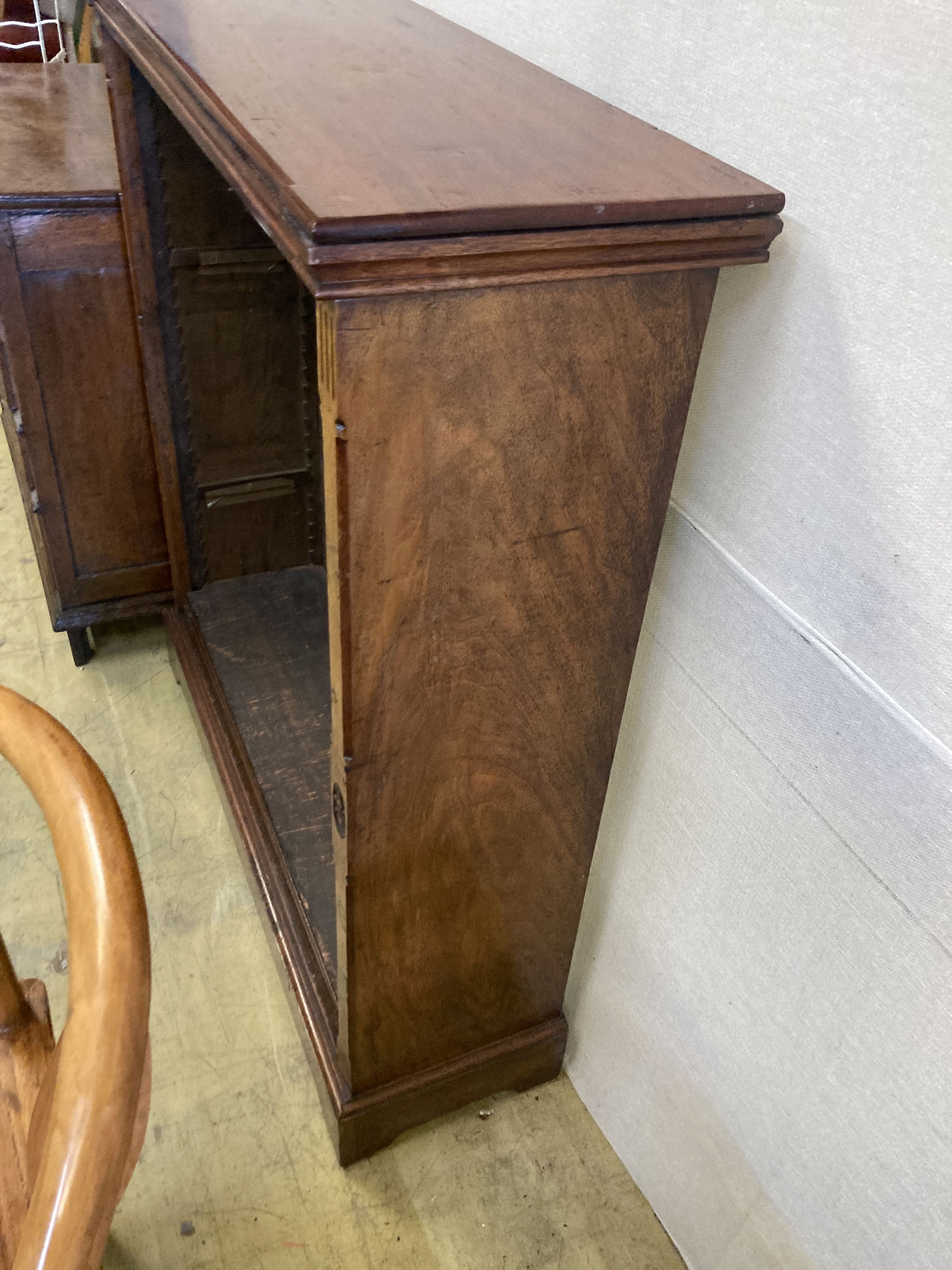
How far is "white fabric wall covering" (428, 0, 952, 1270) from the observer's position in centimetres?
65

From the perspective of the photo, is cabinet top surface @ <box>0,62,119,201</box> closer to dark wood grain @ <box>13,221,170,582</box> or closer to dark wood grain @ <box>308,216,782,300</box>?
dark wood grain @ <box>13,221,170,582</box>

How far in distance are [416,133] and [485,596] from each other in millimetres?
358

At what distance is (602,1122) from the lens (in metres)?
1.32

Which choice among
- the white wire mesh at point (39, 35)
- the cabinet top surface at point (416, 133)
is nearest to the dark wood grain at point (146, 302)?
the cabinet top surface at point (416, 133)

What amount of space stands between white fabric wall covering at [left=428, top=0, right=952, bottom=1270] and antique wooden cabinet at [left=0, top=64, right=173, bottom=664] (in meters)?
0.74

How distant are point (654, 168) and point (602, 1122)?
1.19 meters

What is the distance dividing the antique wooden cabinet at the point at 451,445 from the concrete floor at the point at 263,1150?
7 cm

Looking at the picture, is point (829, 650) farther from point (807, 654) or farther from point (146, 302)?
point (146, 302)

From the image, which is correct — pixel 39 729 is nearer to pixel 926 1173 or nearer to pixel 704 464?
pixel 704 464

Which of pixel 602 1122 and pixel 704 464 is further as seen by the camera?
pixel 602 1122

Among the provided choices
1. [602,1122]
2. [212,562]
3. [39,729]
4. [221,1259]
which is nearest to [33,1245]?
[39,729]

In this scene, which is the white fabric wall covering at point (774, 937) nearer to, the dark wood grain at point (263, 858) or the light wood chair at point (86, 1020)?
the dark wood grain at point (263, 858)

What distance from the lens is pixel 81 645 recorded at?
197 centimetres

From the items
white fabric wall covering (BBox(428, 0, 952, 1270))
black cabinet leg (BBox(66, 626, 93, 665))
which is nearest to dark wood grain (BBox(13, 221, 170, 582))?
black cabinet leg (BBox(66, 626, 93, 665))
